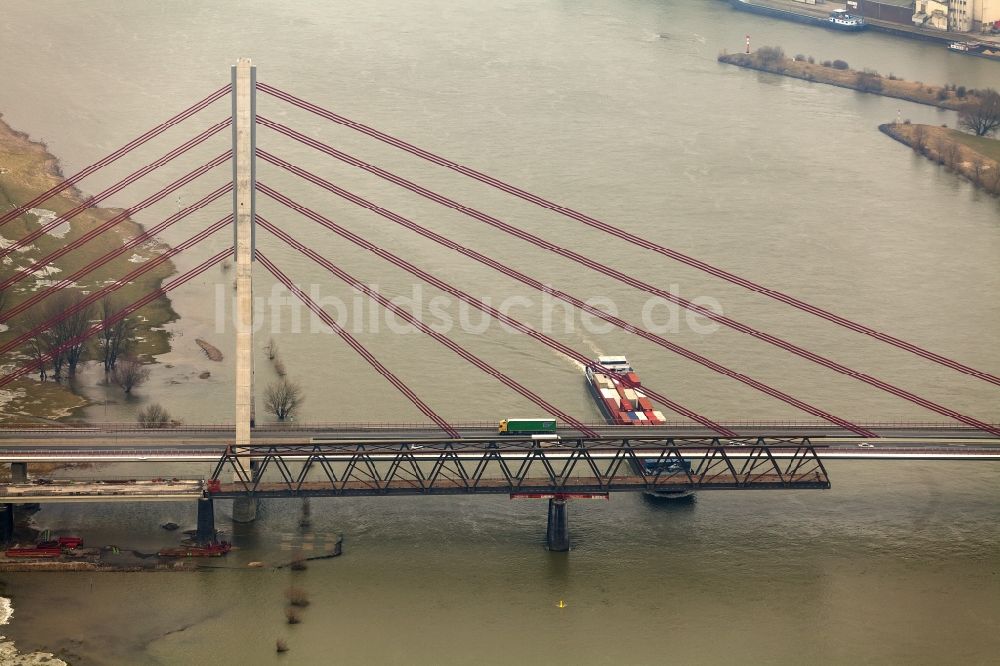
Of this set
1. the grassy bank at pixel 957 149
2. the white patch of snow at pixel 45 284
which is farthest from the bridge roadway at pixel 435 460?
the grassy bank at pixel 957 149

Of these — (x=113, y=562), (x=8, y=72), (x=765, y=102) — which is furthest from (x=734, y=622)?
(x=8, y=72)

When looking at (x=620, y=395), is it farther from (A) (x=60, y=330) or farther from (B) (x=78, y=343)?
(A) (x=60, y=330)

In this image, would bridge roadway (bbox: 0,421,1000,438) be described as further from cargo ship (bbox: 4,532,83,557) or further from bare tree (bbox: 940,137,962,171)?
bare tree (bbox: 940,137,962,171)

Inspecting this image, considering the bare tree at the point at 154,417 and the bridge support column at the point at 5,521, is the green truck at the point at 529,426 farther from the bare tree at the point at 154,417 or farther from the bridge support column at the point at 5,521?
the bridge support column at the point at 5,521

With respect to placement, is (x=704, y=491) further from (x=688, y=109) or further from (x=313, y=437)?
(x=688, y=109)

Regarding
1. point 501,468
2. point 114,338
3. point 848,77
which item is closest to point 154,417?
point 114,338
